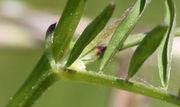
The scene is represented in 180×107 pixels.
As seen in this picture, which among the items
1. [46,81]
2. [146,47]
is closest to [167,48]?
[146,47]

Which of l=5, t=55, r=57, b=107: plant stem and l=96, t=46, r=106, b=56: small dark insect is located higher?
l=96, t=46, r=106, b=56: small dark insect

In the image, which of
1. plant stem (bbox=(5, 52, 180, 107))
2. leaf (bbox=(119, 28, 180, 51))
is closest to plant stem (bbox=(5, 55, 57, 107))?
plant stem (bbox=(5, 52, 180, 107))

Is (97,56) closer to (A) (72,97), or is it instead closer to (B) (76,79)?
(B) (76,79)

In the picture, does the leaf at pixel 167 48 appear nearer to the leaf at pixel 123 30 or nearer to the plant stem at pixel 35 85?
the leaf at pixel 123 30

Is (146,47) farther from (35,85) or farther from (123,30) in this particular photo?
(35,85)

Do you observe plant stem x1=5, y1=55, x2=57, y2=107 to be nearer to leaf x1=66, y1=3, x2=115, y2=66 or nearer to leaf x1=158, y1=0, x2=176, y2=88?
leaf x1=66, y1=3, x2=115, y2=66

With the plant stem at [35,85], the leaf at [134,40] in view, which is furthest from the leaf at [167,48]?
the plant stem at [35,85]
